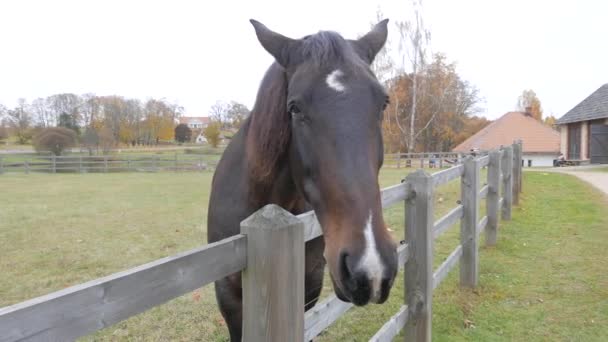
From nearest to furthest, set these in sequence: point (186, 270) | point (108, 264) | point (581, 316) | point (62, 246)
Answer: point (186, 270) → point (581, 316) → point (108, 264) → point (62, 246)

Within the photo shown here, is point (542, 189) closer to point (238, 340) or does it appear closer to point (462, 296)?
point (462, 296)

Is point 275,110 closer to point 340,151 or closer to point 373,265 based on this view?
point 340,151

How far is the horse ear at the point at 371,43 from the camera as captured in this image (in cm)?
190

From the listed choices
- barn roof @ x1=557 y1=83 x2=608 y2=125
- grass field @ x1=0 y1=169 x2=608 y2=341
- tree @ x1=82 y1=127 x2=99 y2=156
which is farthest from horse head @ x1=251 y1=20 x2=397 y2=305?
tree @ x1=82 y1=127 x2=99 y2=156

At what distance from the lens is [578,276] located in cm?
469

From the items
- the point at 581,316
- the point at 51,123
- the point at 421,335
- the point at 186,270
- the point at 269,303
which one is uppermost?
the point at 51,123

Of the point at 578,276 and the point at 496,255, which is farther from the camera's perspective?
the point at 496,255

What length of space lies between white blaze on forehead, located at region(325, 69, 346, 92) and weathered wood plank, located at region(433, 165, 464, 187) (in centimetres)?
202

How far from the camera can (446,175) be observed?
3.88 metres

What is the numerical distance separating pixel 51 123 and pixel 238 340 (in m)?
50.8

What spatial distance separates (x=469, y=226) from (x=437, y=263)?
985mm

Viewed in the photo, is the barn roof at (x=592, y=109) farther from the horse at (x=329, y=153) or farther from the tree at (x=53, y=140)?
the tree at (x=53, y=140)

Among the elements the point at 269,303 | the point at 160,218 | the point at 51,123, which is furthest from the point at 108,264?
the point at 51,123

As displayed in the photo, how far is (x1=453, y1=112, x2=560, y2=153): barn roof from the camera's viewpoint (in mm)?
33000
